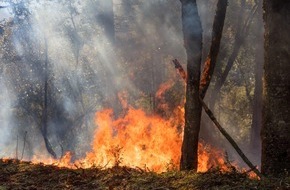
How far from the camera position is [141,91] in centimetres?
3181

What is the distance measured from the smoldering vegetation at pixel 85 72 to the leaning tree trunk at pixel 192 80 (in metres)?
18.7

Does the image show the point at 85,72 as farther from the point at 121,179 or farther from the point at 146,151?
the point at 121,179

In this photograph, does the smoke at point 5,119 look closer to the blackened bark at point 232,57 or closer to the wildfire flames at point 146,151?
the wildfire flames at point 146,151

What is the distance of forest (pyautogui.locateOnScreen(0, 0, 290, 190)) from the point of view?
4.79 meters

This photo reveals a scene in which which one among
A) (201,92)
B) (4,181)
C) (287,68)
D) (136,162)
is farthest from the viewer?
(136,162)

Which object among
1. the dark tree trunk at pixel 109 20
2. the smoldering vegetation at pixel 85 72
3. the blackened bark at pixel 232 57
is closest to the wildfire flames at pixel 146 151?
the blackened bark at pixel 232 57

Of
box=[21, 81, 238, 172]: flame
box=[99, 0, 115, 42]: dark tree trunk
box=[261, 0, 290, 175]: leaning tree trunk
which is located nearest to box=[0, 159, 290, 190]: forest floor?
box=[261, 0, 290, 175]: leaning tree trunk

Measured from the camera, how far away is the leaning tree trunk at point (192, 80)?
6.02 meters

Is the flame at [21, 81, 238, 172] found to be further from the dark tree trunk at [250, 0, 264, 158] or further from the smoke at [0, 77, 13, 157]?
the smoke at [0, 77, 13, 157]

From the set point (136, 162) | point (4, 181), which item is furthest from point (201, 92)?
point (136, 162)

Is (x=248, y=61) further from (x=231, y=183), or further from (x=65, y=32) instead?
(x=231, y=183)

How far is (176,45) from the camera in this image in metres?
25.6

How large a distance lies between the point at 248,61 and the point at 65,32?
17419 millimetres

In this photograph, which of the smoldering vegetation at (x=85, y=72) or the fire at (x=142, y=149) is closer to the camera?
the fire at (x=142, y=149)
